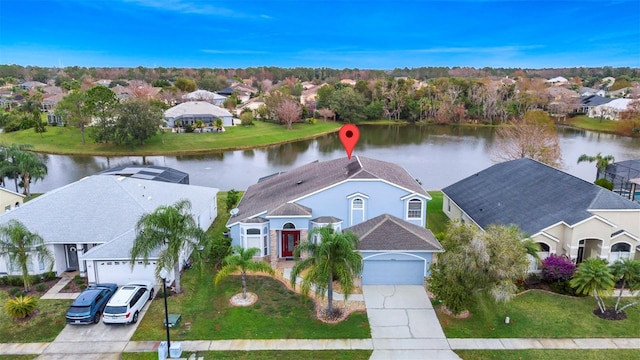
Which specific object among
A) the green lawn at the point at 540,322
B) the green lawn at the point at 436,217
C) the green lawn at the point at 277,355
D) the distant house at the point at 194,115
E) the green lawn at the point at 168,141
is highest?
the distant house at the point at 194,115

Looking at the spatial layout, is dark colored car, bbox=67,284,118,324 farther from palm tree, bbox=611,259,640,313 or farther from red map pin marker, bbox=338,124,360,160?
palm tree, bbox=611,259,640,313

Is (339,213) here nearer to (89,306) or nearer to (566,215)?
(566,215)

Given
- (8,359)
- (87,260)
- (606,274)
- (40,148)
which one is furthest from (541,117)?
(40,148)

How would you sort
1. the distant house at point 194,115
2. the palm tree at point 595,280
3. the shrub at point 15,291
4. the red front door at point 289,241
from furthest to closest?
the distant house at point 194,115, the red front door at point 289,241, the shrub at point 15,291, the palm tree at point 595,280

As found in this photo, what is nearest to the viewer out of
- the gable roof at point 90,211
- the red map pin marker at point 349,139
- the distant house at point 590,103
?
the gable roof at point 90,211

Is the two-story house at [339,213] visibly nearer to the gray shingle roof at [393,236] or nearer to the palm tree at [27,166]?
the gray shingle roof at [393,236]

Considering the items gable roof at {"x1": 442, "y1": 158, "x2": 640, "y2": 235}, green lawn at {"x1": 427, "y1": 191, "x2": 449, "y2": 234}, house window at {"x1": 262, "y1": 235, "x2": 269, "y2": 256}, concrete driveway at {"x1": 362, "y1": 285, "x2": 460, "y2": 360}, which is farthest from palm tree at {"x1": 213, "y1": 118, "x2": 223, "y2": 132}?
concrete driveway at {"x1": 362, "y1": 285, "x2": 460, "y2": 360}

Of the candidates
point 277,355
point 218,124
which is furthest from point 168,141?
point 277,355

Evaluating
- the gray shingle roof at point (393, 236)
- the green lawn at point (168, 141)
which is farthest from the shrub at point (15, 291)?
the green lawn at point (168, 141)
